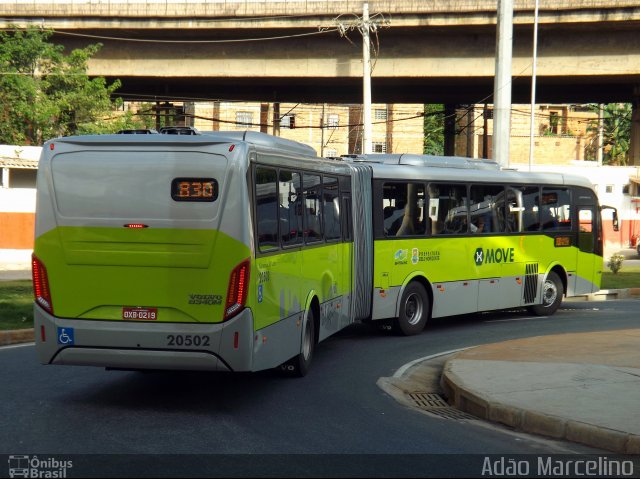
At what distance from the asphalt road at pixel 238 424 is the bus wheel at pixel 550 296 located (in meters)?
7.97

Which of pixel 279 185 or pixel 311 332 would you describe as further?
pixel 311 332

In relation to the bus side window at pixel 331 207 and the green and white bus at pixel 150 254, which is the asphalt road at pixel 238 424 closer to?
the green and white bus at pixel 150 254

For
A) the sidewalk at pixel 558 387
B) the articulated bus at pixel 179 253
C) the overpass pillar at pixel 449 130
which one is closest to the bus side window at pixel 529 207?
the sidewalk at pixel 558 387

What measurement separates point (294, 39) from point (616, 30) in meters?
13.3

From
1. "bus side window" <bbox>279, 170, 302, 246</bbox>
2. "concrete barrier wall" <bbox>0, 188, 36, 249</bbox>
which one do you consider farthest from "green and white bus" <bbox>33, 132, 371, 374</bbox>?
"concrete barrier wall" <bbox>0, 188, 36, 249</bbox>

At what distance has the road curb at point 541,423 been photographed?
862 centimetres

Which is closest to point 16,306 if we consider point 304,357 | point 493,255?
point 304,357

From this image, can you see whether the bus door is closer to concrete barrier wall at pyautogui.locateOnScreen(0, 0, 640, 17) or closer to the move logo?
the move logo

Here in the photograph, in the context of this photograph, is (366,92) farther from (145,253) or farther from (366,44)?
(145,253)

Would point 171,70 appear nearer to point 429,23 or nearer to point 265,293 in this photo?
point 429,23

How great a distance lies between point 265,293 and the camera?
1037cm

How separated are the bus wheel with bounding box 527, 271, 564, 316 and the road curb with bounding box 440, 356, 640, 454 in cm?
1018

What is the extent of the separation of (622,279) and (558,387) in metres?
21.5

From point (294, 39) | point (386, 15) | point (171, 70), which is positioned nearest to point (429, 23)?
point (386, 15)
